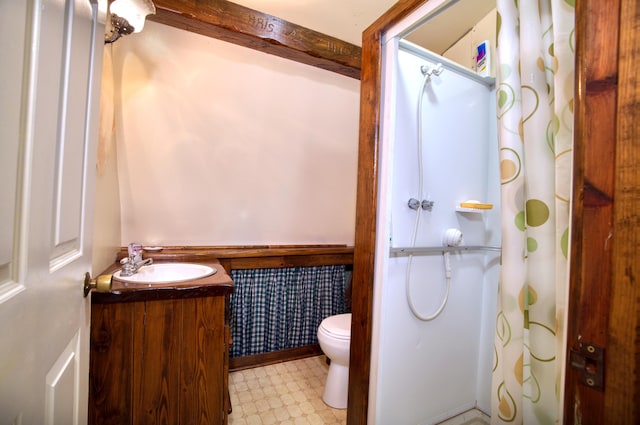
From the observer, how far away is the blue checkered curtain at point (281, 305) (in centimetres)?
215

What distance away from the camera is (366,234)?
1.31 m

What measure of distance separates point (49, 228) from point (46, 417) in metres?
0.36

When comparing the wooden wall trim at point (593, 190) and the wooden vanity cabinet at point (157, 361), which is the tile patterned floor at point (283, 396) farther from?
the wooden wall trim at point (593, 190)

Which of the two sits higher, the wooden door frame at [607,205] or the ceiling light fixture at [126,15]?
the ceiling light fixture at [126,15]

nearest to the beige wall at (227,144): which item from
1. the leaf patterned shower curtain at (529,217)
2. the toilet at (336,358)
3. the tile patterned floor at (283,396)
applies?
the toilet at (336,358)

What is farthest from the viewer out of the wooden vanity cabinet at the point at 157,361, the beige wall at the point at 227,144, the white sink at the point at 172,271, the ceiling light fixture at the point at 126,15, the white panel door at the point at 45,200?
the beige wall at the point at 227,144

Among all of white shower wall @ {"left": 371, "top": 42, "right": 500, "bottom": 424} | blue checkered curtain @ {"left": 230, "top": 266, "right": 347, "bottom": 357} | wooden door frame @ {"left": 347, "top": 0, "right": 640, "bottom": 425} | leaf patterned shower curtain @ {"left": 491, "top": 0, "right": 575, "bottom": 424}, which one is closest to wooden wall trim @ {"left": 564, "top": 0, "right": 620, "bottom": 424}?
wooden door frame @ {"left": 347, "top": 0, "right": 640, "bottom": 425}

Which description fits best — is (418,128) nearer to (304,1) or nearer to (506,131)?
(506,131)

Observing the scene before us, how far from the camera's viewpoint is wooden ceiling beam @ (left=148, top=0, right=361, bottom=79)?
157cm

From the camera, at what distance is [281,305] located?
2.28m

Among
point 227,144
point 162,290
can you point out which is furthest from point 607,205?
point 227,144

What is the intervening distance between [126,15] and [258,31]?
719 mm

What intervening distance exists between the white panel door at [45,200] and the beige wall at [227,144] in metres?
1.23

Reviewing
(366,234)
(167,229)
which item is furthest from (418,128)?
(167,229)
